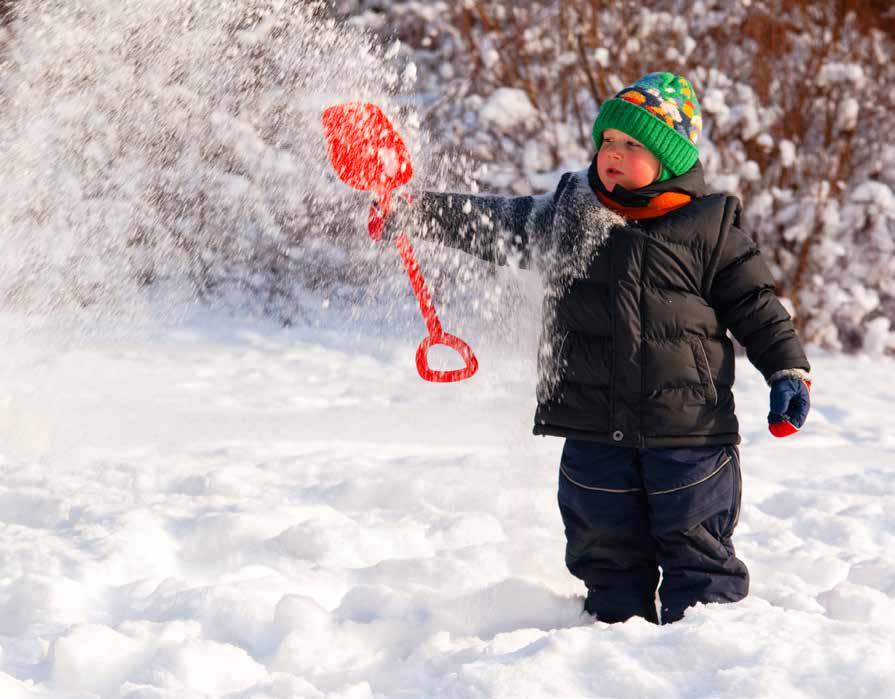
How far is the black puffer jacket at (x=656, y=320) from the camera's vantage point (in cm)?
234

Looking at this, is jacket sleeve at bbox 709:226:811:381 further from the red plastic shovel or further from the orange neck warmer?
the red plastic shovel

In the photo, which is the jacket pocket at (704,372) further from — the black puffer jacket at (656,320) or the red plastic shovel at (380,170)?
the red plastic shovel at (380,170)

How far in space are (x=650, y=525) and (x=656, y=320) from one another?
452 mm

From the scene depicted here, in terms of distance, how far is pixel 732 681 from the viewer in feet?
5.75

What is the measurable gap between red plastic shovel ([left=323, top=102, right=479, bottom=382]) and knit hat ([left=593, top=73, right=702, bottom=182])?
1.61ft

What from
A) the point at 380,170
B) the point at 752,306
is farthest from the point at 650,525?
the point at 380,170

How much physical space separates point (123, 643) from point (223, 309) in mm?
4580

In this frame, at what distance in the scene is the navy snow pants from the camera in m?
2.36

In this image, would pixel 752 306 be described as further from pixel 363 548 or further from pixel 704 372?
pixel 363 548

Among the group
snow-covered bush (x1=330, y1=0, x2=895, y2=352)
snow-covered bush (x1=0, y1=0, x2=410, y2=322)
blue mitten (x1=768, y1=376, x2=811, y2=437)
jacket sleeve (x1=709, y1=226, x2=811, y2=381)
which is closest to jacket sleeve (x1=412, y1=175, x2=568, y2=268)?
jacket sleeve (x1=709, y1=226, x2=811, y2=381)

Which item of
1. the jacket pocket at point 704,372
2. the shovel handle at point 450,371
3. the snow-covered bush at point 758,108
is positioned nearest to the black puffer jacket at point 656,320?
Result: the jacket pocket at point 704,372

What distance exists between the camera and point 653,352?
2344mm

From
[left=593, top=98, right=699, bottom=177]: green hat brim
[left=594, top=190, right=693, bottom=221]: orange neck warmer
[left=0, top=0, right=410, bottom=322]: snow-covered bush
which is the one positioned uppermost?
[left=593, top=98, right=699, bottom=177]: green hat brim

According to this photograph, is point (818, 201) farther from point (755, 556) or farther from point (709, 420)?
point (709, 420)
